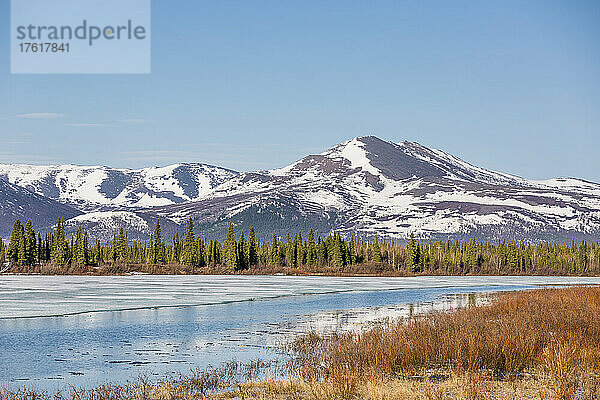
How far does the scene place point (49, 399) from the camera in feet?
59.4

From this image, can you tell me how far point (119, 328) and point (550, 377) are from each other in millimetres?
21493

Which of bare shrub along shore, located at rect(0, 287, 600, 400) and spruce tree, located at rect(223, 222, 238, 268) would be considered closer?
bare shrub along shore, located at rect(0, 287, 600, 400)

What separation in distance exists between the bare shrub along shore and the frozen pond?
240cm

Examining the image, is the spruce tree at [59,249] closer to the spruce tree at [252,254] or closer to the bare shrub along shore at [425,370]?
the spruce tree at [252,254]

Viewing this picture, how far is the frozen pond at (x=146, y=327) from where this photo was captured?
23.3 metres

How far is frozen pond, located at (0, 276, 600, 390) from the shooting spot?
916 inches

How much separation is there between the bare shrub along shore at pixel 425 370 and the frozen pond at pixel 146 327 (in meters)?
2.40

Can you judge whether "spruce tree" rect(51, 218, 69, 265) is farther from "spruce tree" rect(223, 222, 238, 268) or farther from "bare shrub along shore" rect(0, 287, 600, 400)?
"bare shrub along shore" rect(0, 287, 600, 400)

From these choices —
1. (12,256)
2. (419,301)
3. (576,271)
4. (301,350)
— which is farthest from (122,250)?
(301,350)

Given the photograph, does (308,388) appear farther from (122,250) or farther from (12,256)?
(122,250)

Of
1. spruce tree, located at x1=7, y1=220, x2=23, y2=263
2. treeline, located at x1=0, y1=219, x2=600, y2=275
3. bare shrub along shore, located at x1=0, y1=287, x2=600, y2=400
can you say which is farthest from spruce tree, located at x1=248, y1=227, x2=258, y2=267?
bare shrub along shore, located at x1=0, y1=287, x2=600, y2=400

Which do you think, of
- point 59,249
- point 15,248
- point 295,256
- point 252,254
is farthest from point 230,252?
point 15,248

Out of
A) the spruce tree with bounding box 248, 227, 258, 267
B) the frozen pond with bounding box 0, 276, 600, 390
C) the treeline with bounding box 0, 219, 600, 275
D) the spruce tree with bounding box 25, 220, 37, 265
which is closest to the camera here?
the frozen pond with bounding box 0, 276, 600, 390

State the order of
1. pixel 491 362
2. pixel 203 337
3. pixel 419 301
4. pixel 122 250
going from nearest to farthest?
pixel 491 362, pixel 203 337, pixel 419 301, pixel 122 250
